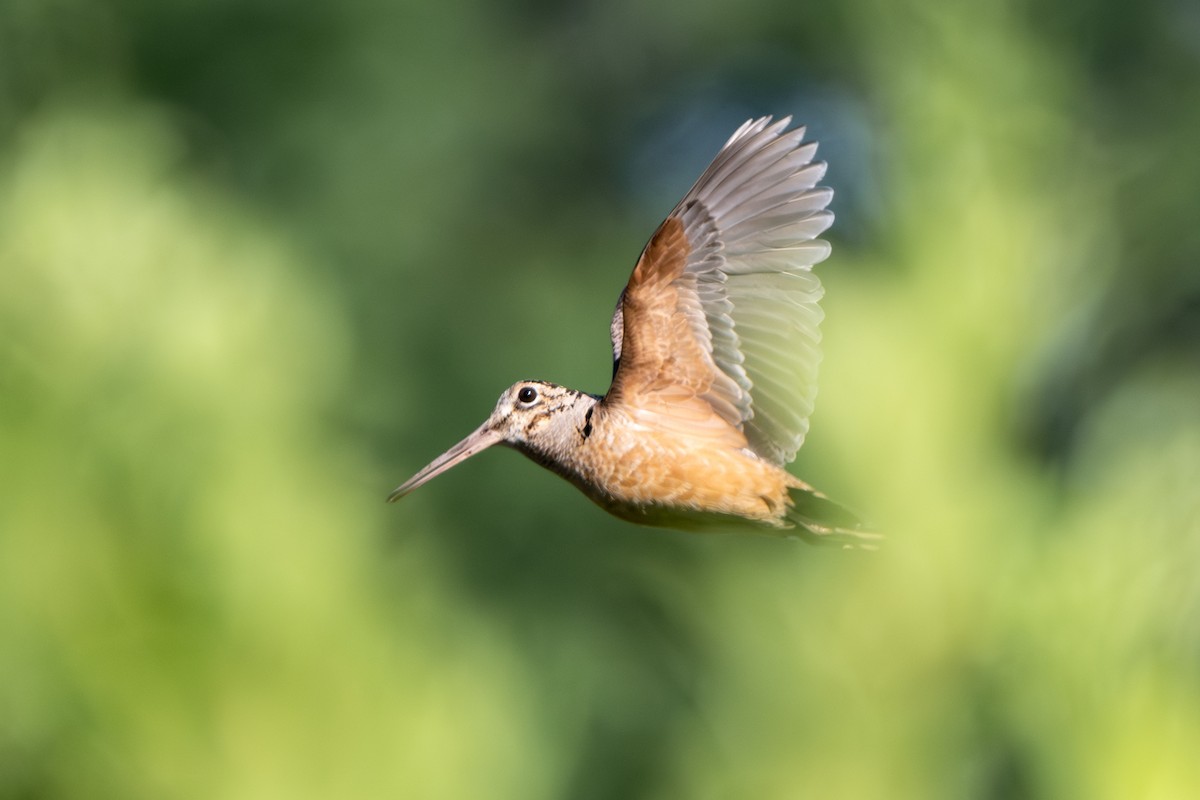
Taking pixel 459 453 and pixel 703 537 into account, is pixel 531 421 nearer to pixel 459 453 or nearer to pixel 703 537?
pixel 459 453

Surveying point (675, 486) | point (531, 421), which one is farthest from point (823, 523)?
point (531, 421)

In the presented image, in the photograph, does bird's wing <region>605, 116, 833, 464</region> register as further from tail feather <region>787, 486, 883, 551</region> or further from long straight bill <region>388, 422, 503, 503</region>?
long straight bill <region>388, 422, 503, 503</region>

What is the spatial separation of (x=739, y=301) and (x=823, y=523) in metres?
0.33

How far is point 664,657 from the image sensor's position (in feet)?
11.8

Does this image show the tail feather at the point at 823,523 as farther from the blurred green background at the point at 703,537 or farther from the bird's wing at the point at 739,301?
the blurred green background at the point at 703,537

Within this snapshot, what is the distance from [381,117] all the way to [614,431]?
5.03 metres

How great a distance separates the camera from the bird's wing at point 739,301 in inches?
79.0

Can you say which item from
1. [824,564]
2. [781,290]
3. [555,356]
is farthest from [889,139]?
[555,356]

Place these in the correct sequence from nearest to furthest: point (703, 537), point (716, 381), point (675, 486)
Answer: point (675, 486), point (716, 381), point (703, 537)

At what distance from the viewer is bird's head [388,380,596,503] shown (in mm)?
2105

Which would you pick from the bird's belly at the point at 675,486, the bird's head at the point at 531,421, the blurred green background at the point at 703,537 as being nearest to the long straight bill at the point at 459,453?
the bird's head at the point at 531,421

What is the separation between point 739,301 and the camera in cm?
216

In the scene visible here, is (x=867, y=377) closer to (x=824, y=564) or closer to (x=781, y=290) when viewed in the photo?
(x=824, y=564)

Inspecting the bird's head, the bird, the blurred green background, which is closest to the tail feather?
the bird
